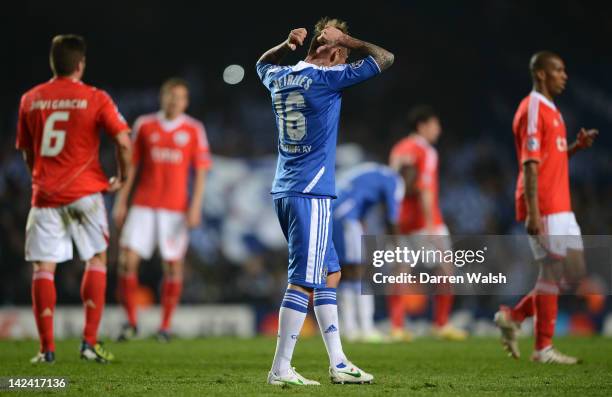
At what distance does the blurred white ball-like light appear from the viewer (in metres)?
14.1

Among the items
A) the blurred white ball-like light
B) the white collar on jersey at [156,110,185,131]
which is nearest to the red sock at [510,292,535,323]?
the white collar on jersey at [156,110,185,131]

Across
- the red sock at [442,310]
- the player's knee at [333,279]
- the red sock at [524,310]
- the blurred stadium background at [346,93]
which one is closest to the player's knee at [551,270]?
the red sock at [524,310]

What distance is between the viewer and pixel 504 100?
14391 millimetres

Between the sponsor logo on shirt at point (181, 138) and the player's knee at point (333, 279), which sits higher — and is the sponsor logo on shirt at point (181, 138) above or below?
above

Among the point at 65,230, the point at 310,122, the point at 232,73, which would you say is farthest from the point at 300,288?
the point at 232,73

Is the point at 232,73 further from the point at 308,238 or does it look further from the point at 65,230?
the point at 308,238

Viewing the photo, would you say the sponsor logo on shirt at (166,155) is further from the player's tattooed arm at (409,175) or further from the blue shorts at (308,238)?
the blue shorts at (308,238)

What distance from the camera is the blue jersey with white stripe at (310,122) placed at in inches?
203

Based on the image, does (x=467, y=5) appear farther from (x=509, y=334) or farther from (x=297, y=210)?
(x=297, y=210)

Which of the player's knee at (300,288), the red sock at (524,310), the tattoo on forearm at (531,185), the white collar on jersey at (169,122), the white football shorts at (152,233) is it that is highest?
the white collar on jersey at (169,122)

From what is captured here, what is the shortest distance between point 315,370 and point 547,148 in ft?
7.66

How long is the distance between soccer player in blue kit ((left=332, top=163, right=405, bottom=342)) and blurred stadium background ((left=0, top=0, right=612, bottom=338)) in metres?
3.25

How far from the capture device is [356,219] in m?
10.1

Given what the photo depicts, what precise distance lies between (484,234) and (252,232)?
3.49m
